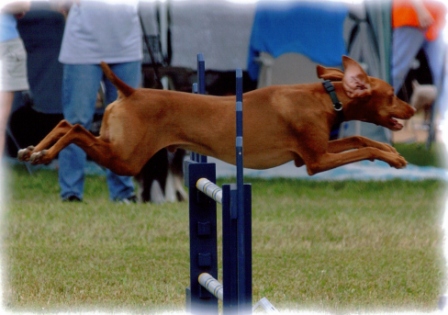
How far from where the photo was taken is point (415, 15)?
6.21 m

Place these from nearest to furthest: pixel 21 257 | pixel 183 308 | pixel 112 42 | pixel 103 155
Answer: pixel 103 155, pixel 183 308, pixel 112 42, pixel 21 257

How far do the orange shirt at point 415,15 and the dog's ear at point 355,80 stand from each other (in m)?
1.57

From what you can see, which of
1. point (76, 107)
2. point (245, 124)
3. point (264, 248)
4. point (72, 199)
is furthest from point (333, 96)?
point (72, 199)

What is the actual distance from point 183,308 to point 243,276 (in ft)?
4.20

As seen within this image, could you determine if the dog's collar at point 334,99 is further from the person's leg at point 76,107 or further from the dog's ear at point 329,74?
the person's leg at point 76,107

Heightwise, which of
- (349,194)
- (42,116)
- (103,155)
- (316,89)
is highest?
(316,89)

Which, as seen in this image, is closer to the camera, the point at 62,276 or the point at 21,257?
the point at 62,276

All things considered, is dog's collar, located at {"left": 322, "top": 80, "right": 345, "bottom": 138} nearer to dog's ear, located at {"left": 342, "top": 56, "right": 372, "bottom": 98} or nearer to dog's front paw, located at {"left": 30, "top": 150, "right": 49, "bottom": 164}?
dog's ear, located at {"left": 342, "top": 56, "right": 372, "bottom": 98}

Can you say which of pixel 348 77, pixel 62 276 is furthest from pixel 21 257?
pixel 348 77

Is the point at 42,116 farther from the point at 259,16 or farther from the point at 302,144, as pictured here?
the point at 302,144

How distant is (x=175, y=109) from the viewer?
2977 mm

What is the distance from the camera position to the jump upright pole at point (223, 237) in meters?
2.93

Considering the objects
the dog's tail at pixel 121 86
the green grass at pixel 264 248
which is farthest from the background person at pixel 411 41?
the dog's tail at pixel 121 86

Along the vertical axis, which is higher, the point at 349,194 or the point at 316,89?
the point at 316,89
